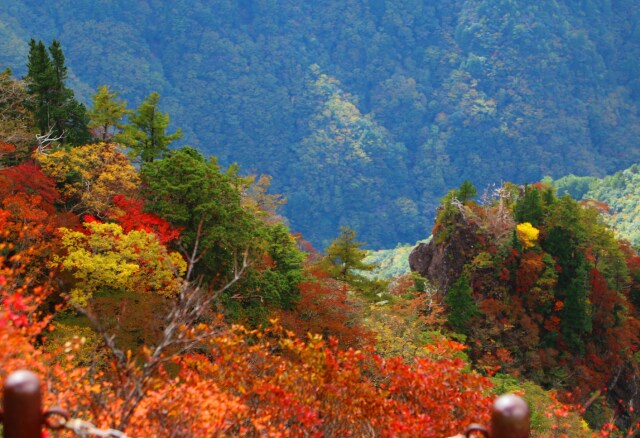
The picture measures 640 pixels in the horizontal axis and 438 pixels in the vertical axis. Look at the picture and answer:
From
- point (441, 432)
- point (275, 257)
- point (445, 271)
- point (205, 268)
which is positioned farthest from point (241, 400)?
point (445, 271)

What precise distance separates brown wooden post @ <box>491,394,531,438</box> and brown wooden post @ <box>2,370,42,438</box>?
9.76 feet

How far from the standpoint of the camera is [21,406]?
4.08m

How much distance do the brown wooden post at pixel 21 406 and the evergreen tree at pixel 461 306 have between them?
3959cm

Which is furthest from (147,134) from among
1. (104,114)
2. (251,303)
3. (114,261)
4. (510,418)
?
(510,418)

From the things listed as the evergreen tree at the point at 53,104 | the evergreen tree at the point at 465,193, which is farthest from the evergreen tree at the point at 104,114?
the evergreen tree at the point at 465,193

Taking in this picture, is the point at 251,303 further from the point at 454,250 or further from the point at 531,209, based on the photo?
the point at 531,209

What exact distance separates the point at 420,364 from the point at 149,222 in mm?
15312

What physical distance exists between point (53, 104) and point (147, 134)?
17.9 feet

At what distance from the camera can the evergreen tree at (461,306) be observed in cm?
4209

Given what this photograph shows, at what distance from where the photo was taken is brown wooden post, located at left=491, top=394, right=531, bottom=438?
4.17 m

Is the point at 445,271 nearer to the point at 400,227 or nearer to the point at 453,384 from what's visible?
the point at 453,384

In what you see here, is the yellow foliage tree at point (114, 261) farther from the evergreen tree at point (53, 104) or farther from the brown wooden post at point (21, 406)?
the brown wooden post at point (21, 406)

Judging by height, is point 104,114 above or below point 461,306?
above

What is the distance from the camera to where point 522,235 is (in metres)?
44.7
